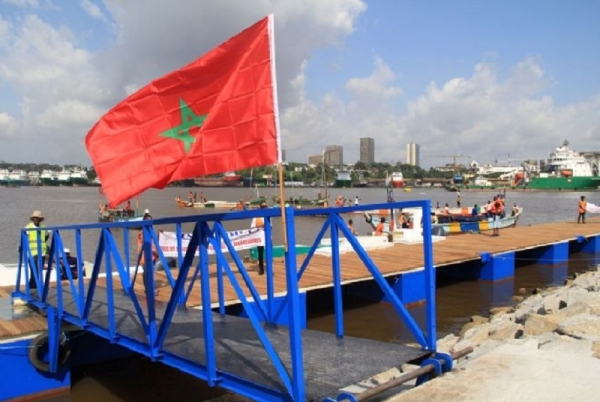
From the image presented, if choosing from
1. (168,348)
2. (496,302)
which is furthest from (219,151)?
(496,302)

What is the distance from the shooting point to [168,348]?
20.2 ft

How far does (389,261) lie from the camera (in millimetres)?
15766

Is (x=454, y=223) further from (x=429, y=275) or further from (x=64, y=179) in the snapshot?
(x=64, y=179)

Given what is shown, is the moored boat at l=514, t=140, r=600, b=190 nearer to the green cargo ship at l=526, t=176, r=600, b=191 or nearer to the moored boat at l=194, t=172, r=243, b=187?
the green cargo ship at l=526, t=176, r=600, b=191

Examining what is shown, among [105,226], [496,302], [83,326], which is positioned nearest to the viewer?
[105,226]

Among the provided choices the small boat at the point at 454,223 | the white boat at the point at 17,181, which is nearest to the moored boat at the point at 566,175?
the small boat at the point at 454,223

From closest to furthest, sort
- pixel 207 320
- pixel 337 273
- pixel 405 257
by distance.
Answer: pixel 207 320 → pixel 337 273 → pixel 405 257

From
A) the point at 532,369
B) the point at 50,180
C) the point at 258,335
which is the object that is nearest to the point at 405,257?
the point at 532,369

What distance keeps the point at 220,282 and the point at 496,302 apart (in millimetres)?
11588

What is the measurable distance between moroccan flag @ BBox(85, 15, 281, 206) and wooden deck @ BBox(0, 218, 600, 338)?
4387 millimetres

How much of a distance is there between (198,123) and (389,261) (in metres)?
11.2

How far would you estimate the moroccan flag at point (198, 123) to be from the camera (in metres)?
5.29

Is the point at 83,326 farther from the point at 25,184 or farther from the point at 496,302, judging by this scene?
the point at 25,184

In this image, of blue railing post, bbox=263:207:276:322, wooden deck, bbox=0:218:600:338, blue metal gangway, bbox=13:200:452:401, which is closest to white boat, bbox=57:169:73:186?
wooden deck, bbox=0:218:600:338
